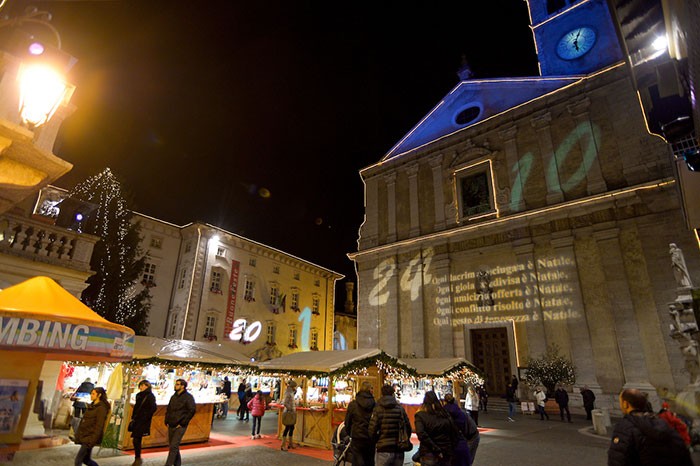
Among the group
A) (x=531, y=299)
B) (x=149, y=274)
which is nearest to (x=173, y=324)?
(x=149, y=274)

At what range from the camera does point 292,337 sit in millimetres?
34219

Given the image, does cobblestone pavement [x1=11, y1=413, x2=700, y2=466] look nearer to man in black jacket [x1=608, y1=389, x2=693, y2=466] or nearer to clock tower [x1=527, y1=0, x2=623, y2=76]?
man in black jacket [x1=608, y1=389, x2=693, y2=466]

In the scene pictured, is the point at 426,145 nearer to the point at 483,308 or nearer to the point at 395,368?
the point at 483,308

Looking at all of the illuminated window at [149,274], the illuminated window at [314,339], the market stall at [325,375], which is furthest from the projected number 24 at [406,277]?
the illuminated window at [149,274]

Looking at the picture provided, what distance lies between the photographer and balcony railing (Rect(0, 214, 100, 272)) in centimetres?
867

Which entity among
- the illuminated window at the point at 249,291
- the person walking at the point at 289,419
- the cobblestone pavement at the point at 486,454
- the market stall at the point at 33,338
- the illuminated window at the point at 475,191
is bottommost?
the cobblestone pavement at the point at 486,454

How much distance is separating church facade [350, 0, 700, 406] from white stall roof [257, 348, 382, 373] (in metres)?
11.0

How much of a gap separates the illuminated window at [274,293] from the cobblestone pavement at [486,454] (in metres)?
21.2

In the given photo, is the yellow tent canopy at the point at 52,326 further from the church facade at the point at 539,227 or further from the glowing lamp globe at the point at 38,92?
the church facade at the point at 539,227

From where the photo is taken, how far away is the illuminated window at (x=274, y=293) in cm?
3294

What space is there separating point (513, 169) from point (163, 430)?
68.0ft

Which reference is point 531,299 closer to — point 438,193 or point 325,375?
point 438,193

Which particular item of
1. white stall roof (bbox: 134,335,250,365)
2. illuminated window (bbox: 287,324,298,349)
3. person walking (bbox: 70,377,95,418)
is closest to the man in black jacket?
white stall roof (bbox: 134,335,250,365)

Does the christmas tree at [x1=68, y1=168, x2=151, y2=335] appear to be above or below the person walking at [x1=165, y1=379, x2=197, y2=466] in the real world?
above
